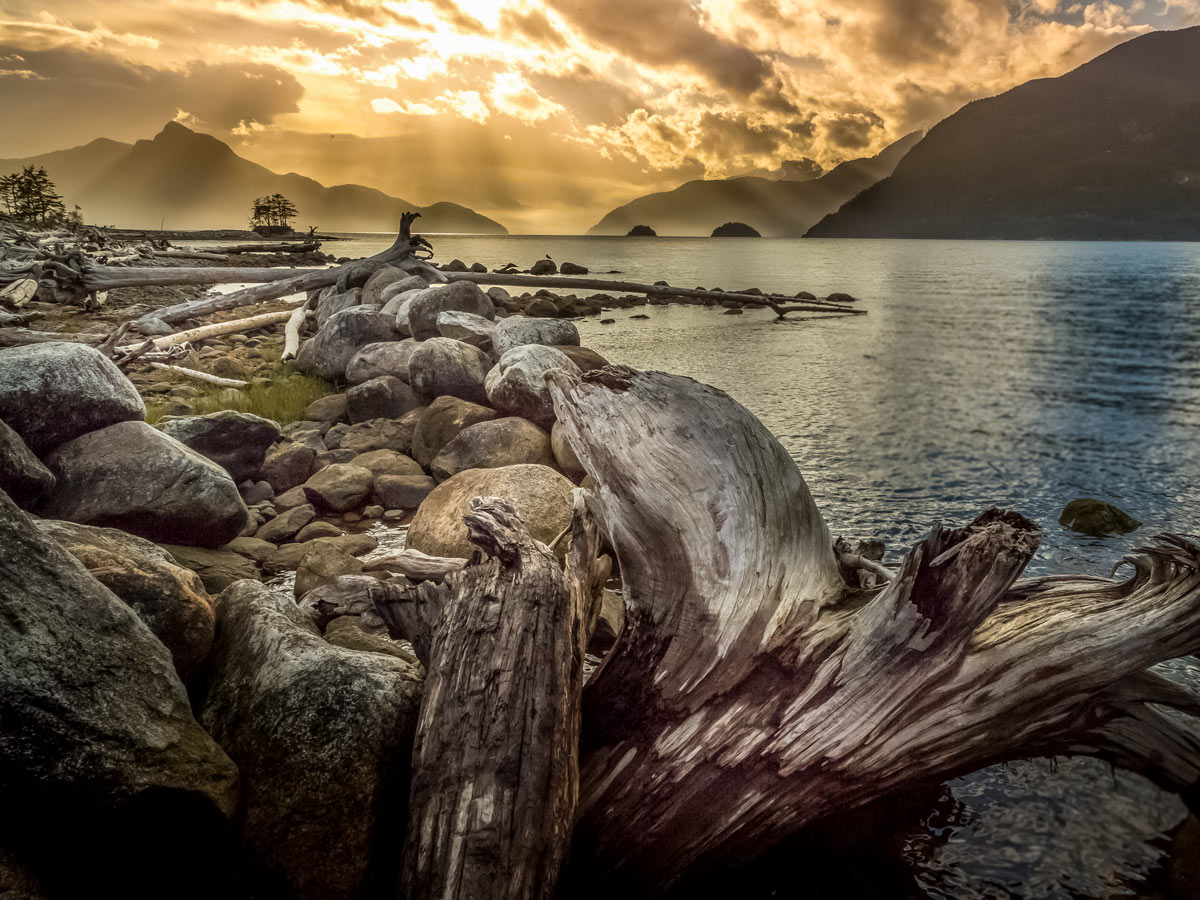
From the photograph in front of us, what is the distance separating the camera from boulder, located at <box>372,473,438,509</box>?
7477mm

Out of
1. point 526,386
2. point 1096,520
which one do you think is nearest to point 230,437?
point 526,386

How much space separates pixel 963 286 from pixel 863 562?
48130 mm

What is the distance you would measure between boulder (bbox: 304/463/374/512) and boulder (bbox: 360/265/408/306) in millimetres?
10206

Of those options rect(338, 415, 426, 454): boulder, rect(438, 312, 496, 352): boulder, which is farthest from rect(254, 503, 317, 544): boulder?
rect(438, 312, 496, 352): boulder

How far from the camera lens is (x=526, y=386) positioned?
27.6ft

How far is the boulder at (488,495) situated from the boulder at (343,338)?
6853 mm

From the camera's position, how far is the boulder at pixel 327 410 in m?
10.1

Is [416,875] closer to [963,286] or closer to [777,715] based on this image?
[777,715]

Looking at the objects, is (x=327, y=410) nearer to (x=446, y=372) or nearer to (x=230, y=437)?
(x=446, y=372)

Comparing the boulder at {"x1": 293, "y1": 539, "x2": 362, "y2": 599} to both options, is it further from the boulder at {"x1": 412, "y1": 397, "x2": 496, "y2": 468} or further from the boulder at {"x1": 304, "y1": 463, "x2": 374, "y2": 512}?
the boulder at {"x1": 412, "y1": 397, "x2": 496, "y2": 468}

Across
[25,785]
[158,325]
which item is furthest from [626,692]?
[158,325]

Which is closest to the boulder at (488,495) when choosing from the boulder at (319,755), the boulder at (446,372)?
the boulder at (319,755)

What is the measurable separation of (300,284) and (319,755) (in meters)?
20.2

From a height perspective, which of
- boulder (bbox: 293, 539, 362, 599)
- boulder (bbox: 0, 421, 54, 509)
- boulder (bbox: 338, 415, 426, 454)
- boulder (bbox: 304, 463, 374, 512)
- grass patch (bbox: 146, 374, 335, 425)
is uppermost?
boulder (bbox: 0, 421, 54, 509)
